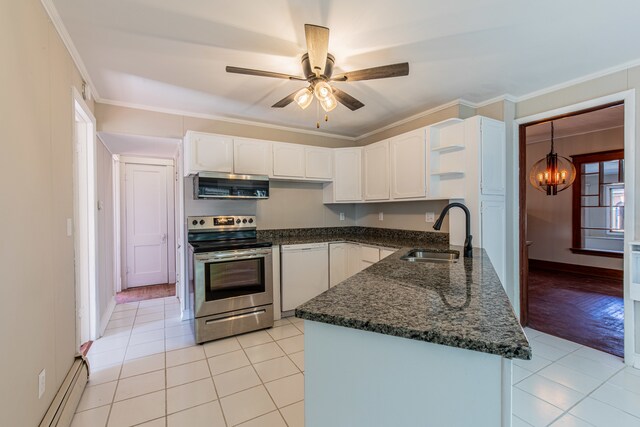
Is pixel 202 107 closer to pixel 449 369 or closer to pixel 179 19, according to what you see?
pixel 179 19

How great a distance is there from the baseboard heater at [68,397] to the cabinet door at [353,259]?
2725mm

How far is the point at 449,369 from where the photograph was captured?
84cm

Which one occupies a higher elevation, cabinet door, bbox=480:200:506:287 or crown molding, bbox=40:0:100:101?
crown molding, bbox=40:0:100:101

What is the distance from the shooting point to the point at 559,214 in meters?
5.71

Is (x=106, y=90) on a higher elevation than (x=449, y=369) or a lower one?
higher

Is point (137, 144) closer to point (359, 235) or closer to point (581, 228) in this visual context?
point (359, 235)

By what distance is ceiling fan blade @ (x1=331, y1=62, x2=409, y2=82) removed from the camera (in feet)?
6.11

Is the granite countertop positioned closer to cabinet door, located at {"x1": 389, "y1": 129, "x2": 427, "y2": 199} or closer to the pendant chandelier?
cabinet door, located at {"x1": 389, "y1": 129, "x2": 427, "y2": 199}

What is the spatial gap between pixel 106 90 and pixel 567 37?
3821 mm

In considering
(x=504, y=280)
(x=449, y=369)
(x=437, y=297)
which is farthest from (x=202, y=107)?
(x=504, y=280)

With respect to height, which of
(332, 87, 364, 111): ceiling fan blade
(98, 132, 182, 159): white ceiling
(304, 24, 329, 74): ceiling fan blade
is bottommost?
(98, 132, 182, 159): white ceiling

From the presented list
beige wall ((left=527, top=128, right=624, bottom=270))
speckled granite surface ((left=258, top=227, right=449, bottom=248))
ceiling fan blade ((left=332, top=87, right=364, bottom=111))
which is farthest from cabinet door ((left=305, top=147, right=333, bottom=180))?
beige wall ((left=527, top=128, right=624, bottom=270))

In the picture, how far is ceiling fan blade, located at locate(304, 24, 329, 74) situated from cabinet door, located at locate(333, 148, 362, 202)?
2.16m

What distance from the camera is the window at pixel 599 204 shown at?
5.01 m
